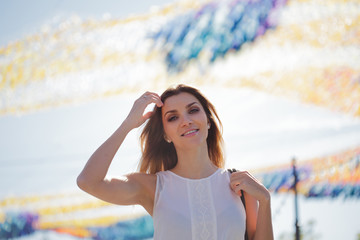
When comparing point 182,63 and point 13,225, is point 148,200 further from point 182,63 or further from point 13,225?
point 13,225

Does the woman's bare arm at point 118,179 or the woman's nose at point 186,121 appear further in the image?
the woman's nose at point 186,121

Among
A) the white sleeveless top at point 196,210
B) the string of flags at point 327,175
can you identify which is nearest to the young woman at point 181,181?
the white sleeveless top at point 196,210

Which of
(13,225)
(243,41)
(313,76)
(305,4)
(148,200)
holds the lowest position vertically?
(13,225)

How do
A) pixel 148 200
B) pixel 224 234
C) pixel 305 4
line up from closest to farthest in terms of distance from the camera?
1. pixel 224 234
2. pixel 148 200
3. pixel 305 4

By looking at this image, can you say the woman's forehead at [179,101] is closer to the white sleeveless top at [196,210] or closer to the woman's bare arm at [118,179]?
the woman's bare arm at [118,179]

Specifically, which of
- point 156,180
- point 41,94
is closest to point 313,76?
point 41,94

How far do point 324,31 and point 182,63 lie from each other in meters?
2.64

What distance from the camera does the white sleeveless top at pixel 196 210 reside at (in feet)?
4.20

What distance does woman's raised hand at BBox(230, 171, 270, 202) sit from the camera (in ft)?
4.42

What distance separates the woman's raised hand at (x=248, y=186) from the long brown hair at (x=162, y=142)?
0.76 feet

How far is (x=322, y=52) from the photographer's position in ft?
21.4

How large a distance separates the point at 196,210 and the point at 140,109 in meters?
0.40

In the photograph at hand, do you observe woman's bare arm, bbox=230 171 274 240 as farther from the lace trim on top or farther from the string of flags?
the string of flags

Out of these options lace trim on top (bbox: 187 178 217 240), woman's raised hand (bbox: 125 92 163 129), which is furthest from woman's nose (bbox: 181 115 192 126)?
lace trim on top (bbox: 187 178 217 240)
